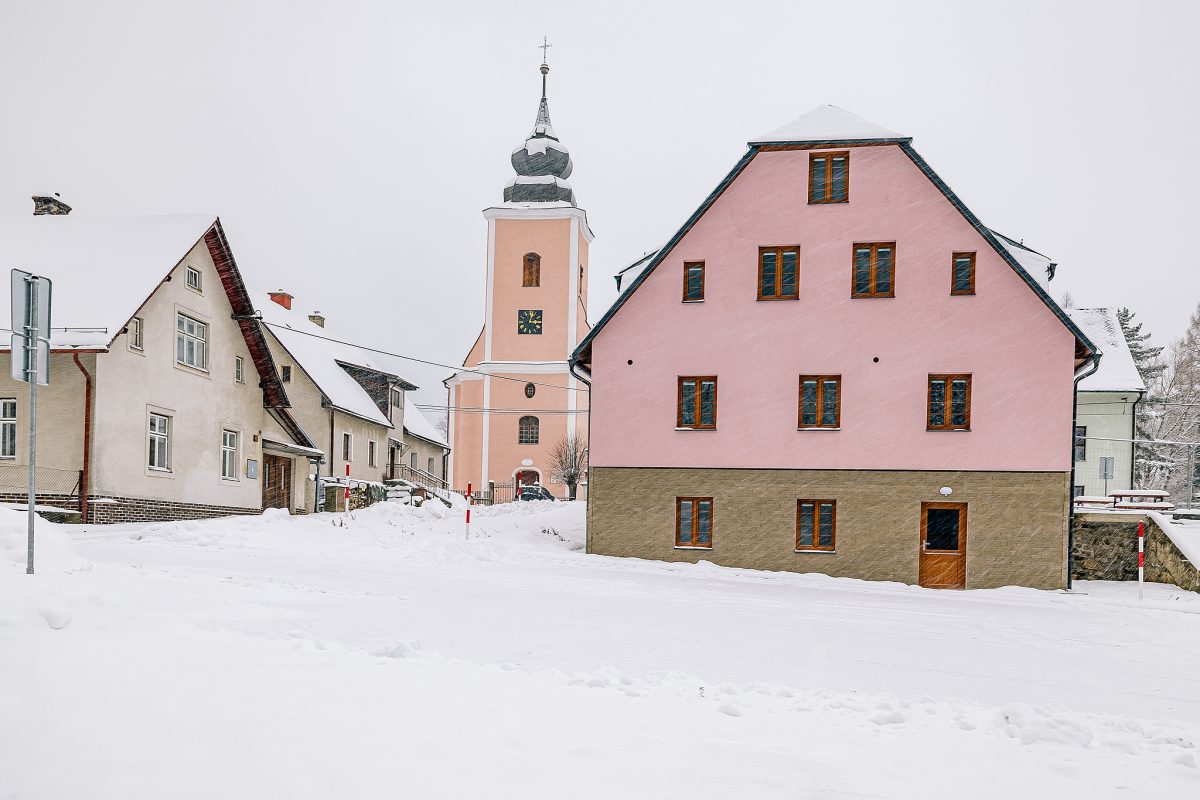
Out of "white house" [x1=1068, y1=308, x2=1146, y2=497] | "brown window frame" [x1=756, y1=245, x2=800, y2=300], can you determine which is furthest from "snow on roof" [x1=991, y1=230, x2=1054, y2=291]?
"white house" [x1=1068, y1=308, x2=1146, y2=497]

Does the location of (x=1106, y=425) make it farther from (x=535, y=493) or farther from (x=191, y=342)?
(x=191, y=342)

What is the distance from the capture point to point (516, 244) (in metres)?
54.3

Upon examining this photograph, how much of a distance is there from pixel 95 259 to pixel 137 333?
7.58 ft

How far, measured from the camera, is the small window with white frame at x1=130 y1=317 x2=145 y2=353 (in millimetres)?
23672

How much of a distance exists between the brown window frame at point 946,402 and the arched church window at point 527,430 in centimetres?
3404

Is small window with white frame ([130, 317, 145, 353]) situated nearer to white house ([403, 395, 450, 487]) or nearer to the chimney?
the chimney

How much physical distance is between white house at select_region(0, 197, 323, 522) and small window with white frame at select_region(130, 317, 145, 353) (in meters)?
0.04

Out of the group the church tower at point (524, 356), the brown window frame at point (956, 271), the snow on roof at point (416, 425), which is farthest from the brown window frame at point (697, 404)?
the church tower at point (524, 356)

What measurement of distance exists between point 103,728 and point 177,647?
6.89 feet

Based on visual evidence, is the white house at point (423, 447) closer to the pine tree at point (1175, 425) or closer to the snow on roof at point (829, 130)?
the snow on roof at point (829, 130)

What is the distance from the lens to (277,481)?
109 feet

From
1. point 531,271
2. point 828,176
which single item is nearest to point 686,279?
point 828,176

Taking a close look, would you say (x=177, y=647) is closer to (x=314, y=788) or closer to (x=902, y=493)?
(x=314, y=788)

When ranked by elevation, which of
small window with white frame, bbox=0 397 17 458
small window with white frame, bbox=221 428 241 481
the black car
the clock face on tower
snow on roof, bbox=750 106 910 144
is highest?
snow on roof, bbox=750 106 910 144
